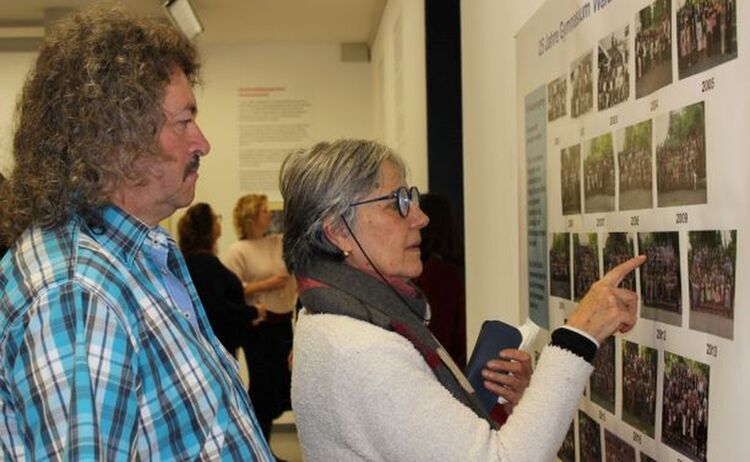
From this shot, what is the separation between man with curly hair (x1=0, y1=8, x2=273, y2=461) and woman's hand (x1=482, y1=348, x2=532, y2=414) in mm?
560

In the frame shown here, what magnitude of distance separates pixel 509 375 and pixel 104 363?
854 millimetres

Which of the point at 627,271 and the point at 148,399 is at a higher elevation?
the point at 627,271

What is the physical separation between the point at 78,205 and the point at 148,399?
0.83ft

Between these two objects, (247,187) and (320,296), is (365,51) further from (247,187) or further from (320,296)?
(320,296)

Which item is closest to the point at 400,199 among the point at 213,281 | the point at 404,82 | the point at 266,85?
the point at 213,281

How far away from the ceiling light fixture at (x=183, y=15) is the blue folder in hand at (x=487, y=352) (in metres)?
4.21

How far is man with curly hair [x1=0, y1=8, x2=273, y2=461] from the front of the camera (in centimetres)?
105

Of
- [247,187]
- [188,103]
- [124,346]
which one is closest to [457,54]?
[188,103]

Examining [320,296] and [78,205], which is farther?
[320,296]

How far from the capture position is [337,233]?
5.28 ft

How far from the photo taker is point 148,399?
112 cm

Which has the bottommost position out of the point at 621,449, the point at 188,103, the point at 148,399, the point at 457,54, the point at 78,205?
the point at 621,449

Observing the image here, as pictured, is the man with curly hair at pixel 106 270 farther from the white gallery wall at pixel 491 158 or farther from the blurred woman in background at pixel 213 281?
the blurred woman in background at pixel 213 281

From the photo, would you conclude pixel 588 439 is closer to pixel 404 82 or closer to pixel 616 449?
pixel 616 449
